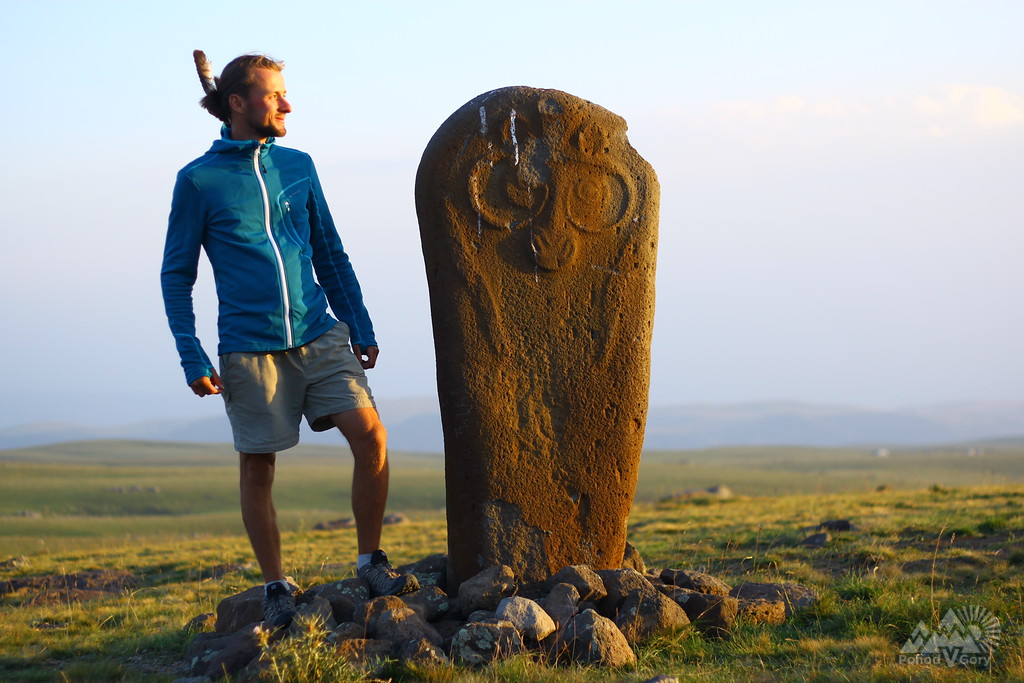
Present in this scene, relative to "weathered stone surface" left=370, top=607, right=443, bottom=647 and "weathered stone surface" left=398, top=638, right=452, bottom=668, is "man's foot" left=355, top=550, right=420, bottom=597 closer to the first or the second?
"weathered stone surface" left=370, top=607, right=443, bottom=647

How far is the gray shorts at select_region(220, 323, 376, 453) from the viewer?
507cm

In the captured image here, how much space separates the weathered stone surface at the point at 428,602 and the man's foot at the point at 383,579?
0.05 m

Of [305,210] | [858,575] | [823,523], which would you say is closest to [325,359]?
[305,210]

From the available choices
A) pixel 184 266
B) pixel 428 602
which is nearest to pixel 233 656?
pixel 428 602

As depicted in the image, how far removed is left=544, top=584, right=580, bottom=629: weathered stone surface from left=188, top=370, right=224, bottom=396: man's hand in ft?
6.65

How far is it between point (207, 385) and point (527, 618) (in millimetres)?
1962

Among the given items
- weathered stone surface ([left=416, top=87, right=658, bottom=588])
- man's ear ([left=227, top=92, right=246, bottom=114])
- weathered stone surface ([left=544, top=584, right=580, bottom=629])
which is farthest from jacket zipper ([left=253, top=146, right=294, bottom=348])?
weathered stone surface ([left=544, top=584, right=580, bottom=629])

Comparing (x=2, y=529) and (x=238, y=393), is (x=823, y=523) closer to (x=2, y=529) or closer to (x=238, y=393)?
(x=238, y=393)

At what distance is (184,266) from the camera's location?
5098 mm

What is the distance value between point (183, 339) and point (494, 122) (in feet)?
7.01

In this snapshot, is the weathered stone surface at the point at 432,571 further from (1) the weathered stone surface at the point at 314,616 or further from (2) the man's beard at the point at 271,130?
(2) the man's beard at the point at 271,130

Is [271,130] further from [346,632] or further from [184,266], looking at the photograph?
[346,632]

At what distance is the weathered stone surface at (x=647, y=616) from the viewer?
201 inches

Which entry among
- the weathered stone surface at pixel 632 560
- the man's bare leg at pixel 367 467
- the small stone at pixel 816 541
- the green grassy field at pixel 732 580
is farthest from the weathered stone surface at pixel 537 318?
the small stone at pixel 816 541
